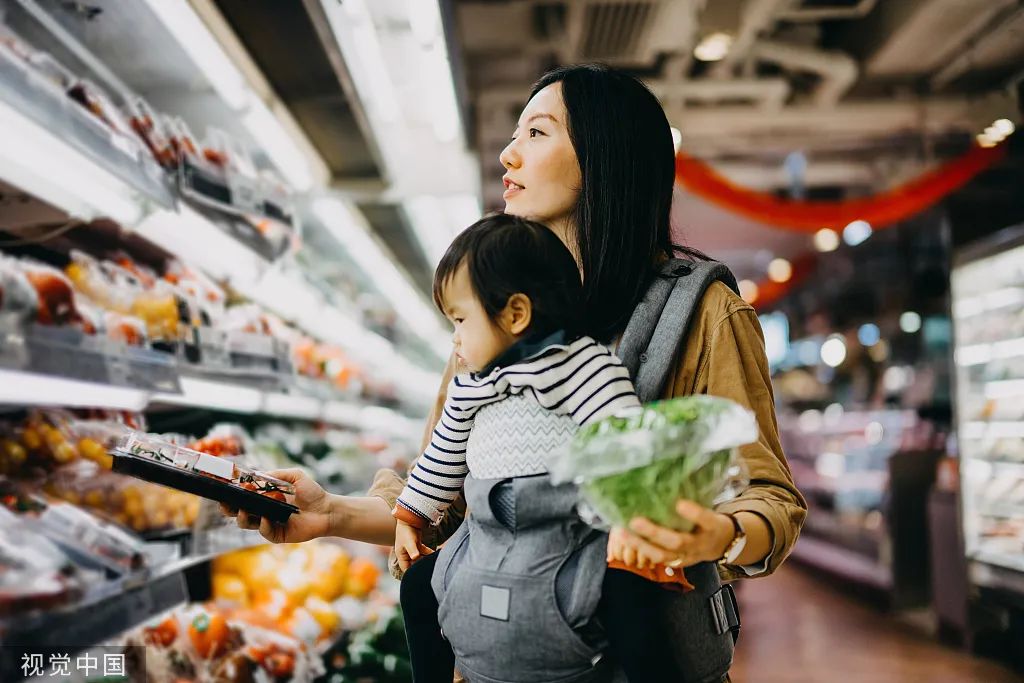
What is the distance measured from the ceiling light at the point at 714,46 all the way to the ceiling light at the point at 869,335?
757 cm

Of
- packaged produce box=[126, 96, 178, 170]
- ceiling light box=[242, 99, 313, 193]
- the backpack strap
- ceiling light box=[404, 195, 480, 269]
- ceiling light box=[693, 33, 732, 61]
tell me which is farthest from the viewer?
ceiling light box=[693, 33, 732, 61]

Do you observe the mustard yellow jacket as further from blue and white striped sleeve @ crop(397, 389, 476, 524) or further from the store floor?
the store floor

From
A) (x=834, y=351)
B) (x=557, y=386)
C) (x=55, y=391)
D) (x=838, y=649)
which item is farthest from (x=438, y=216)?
(x=834, y=351)

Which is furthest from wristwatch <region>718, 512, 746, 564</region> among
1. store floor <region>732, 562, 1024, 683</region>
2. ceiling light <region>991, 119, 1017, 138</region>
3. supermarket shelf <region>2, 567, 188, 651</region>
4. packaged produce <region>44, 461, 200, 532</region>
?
ceiling light <region>991, 119, 1017, 138</region>

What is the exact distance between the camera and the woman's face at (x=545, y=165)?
1374 millimetres

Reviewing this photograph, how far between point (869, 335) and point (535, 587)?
12.1m

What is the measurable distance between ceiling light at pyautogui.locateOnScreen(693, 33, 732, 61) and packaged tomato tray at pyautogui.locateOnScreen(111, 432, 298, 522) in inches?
171

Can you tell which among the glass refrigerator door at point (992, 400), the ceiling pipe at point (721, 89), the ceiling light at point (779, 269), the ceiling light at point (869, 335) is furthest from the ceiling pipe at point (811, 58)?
the ceiling light at point (869, 335)

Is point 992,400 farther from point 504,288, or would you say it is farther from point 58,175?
point 58,175

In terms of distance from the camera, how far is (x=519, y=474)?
1112mm

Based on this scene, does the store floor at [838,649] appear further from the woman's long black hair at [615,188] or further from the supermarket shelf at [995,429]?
the woman's long black hair at [615,188]

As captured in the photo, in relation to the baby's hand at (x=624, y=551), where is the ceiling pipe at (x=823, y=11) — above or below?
above

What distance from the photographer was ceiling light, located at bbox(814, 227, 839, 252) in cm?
998

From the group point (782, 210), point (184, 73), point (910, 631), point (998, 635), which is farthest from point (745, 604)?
point (184, 73)
